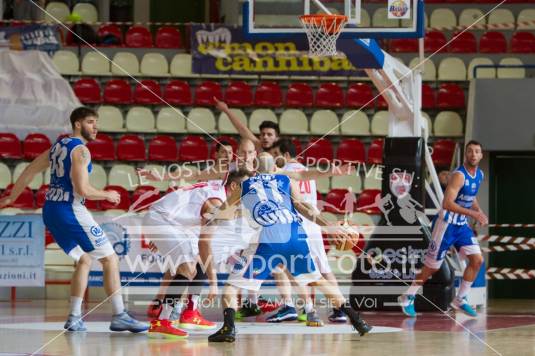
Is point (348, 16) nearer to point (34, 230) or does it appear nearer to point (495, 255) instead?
point (34, 230)

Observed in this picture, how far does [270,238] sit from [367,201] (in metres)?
8.96

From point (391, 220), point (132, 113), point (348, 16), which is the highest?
point (348, 16)

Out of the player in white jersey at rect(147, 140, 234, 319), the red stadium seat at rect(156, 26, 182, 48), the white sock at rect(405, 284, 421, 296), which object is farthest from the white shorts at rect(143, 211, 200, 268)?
the red stadium seat at rect(156, 26, 182, 48)

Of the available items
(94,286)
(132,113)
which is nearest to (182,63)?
(132,113)

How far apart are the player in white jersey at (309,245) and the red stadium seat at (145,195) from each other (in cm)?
625

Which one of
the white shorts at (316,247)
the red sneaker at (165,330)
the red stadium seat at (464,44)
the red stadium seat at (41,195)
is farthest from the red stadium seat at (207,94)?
the red sneaker at (165,330)

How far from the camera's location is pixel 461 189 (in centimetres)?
1289

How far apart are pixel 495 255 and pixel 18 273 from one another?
8.37 m

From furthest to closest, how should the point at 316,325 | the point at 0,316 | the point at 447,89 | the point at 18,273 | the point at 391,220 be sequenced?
the point at 447,89 → the point at 18,273 → the point at 391,220 → the point at 0,316 → the point at 316,325

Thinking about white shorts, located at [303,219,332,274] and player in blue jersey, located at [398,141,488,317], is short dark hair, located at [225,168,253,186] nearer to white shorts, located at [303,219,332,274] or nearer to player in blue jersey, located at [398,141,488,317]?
white shorts, located at [303,219,332,274]

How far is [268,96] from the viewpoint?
790 inches

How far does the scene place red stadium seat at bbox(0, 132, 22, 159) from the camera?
18.9m

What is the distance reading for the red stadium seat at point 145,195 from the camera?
17812 mm

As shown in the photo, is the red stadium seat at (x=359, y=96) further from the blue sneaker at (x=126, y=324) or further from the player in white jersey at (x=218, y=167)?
the blue sneaker at (x=126, y=324)
